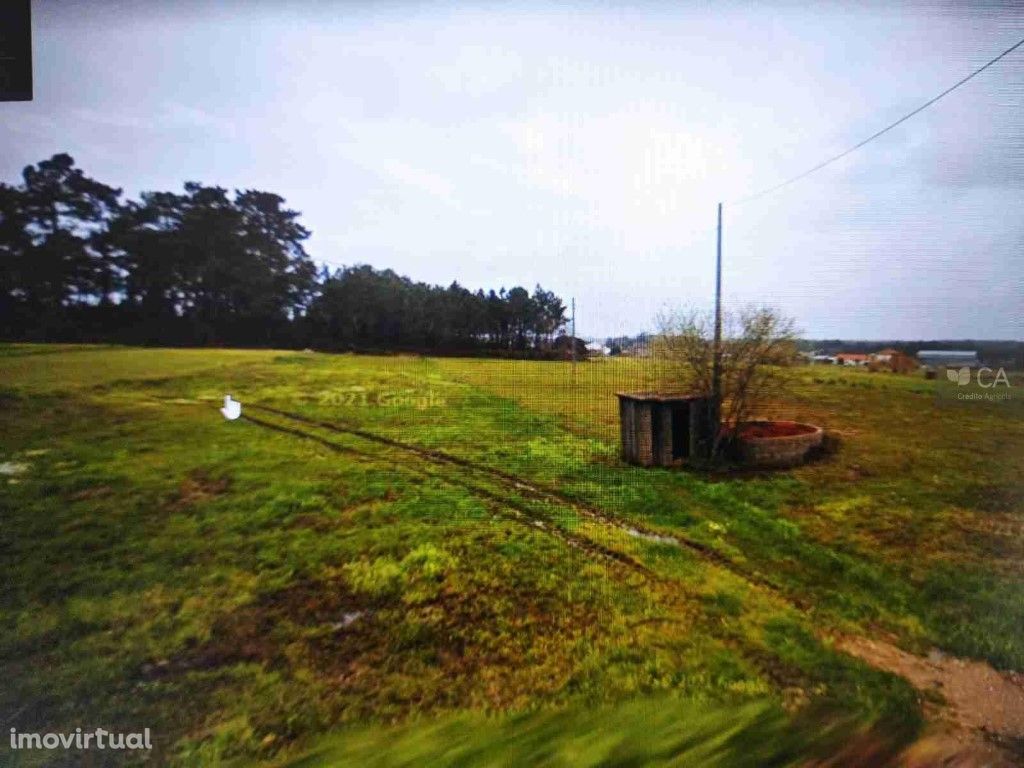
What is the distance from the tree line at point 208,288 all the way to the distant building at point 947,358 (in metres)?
2.61

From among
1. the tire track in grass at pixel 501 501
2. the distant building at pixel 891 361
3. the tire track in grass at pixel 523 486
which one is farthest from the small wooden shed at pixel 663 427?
the distant building at pixel 891 361

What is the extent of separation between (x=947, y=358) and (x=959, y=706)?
7.09 feet

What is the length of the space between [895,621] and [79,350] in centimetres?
576

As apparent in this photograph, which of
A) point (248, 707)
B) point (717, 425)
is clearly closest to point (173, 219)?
point (248, 707)

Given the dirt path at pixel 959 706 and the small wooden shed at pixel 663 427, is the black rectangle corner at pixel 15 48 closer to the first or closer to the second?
the small wooden shed at pixel 663 427

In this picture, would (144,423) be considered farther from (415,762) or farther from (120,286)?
(415,762)

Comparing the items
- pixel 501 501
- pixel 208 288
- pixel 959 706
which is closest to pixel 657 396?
pixel 501 501

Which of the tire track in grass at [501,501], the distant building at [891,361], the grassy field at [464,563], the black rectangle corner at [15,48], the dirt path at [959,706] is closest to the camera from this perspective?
the dirt path at [959,706]

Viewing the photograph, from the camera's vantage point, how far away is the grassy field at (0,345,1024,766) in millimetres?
1812

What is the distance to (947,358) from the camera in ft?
8.69

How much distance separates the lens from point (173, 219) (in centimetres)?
264

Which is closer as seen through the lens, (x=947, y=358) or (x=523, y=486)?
(x=947, y=358)

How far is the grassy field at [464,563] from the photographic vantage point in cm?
181

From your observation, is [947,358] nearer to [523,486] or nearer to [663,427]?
[663,427]
